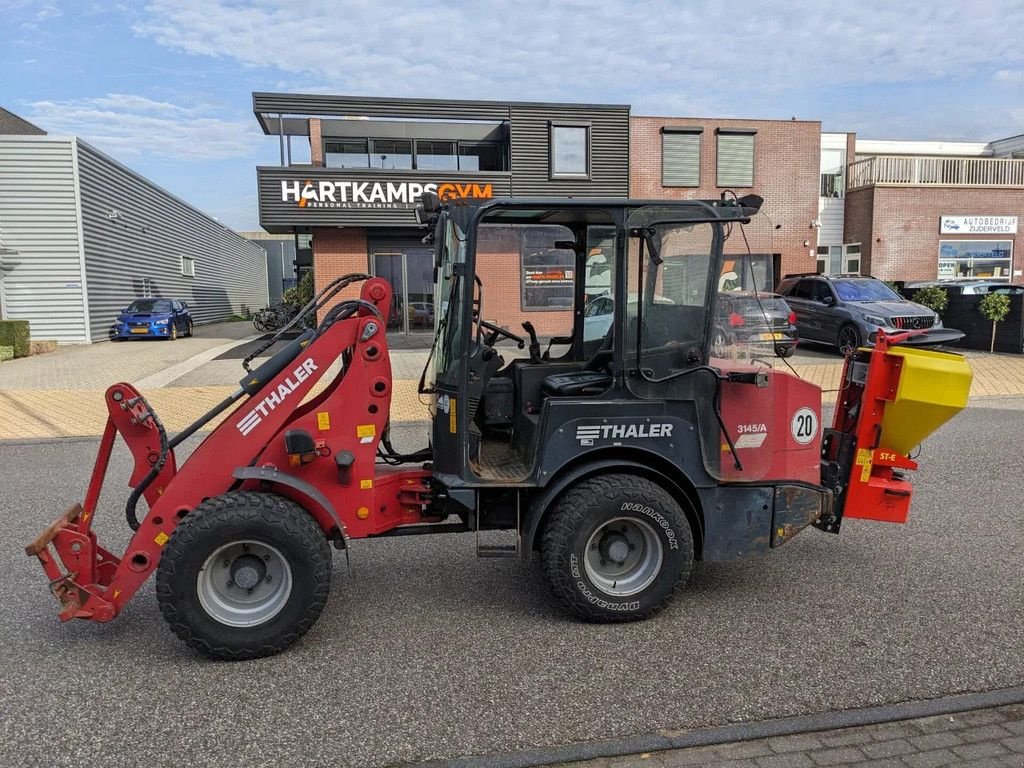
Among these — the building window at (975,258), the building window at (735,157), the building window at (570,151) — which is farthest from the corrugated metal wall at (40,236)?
the building window at (975,258)

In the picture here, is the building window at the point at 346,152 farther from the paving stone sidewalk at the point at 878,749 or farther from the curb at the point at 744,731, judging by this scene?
the paving stone sidewalk at the point at 878,749

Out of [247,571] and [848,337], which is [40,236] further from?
[247,571]

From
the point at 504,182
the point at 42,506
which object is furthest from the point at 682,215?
the point at 504,182

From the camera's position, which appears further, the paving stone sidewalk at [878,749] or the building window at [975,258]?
the building window at [975,258]

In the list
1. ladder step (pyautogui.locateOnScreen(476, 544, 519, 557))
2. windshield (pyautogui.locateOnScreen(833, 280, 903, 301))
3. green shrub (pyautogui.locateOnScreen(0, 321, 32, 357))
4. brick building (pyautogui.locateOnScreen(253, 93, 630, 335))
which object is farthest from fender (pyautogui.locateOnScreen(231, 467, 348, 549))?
green shrub (pyautogui.locateOnScreen(0, 321, 32, 357))

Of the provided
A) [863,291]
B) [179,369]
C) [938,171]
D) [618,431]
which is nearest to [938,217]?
[938,171]

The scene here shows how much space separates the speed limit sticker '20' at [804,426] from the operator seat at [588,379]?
3.60 feet

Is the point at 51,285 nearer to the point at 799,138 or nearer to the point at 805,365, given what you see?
the point at 805,365

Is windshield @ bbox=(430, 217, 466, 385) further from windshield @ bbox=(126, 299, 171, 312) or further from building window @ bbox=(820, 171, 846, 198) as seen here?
building window @ bbox=(820, 171, 846, 198)

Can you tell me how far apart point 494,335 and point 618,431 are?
974 millimetres

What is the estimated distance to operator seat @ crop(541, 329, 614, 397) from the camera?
4.11 m

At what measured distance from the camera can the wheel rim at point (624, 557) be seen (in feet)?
13.1

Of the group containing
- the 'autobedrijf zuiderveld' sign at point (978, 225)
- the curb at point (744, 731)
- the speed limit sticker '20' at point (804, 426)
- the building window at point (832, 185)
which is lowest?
the curb at point (744, 731)

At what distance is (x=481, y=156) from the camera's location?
22453mm
